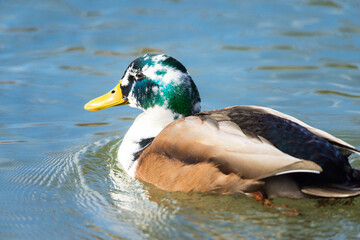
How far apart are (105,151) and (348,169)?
299 cm

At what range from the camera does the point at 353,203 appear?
5.78m

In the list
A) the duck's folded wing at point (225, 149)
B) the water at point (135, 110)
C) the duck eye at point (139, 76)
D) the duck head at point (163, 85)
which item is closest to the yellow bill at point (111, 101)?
the duck head at point (163, 85)

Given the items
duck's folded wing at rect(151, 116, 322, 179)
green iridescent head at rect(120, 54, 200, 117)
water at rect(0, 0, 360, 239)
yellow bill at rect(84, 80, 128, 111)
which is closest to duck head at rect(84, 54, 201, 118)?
green iridescent head at rect(120, 54, 200, 117)

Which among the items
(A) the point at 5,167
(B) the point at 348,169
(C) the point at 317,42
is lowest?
(A) the point at 5,167

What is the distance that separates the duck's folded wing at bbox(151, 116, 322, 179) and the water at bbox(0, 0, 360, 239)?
1.17 ft

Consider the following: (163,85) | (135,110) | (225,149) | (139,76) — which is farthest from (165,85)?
(135,110)

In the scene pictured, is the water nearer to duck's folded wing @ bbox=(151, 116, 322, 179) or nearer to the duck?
the duck

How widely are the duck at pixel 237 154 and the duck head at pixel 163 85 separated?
10mm

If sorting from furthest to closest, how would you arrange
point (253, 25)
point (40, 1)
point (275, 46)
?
point (40, 1), point (253, 25), point (275, 46)

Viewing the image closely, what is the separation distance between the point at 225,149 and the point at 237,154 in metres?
0.13

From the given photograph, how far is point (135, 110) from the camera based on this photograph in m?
9.09

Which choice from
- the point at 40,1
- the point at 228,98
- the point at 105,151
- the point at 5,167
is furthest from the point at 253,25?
the point at 5,167

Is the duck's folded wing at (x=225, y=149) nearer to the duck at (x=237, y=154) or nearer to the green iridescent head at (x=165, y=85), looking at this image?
the duck at (x=237, y=154)

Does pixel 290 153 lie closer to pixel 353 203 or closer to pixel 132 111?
pixel 353 203
